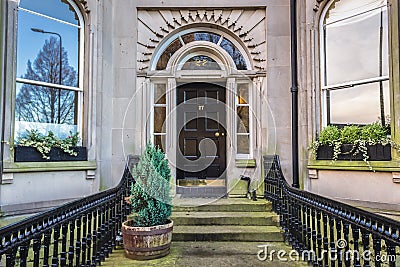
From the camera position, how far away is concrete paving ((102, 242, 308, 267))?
3.21 m

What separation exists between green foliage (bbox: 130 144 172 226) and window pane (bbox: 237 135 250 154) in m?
2.07

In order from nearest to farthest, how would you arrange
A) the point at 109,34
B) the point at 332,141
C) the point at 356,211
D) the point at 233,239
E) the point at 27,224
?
the point at 27,224, the point at 356,211, the point at 233,239, the point at 332,141, the point at 109,34

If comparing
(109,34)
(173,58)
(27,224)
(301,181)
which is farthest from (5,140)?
(301,181)

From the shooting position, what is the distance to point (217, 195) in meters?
5.12

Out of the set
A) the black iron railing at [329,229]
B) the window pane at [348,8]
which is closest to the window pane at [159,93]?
the black iron railing at [329,229]

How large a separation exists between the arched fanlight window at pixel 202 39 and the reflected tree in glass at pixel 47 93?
4.71 ft

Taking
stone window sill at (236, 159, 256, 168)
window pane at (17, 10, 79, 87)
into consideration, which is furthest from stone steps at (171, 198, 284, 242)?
window pane at (17, 10, 79, 87)

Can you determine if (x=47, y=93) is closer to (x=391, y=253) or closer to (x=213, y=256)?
(x=213, y=256)

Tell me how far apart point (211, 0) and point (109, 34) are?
5.43 feet

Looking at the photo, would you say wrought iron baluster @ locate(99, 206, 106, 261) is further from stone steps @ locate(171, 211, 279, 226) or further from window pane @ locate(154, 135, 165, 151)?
window pane @ locate(154, 135, 165, 151)

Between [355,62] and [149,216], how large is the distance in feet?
10.7

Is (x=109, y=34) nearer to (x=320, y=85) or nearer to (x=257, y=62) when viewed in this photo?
(x=257, y=62)

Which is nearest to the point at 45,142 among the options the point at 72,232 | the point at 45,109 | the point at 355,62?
the point at 45,109
